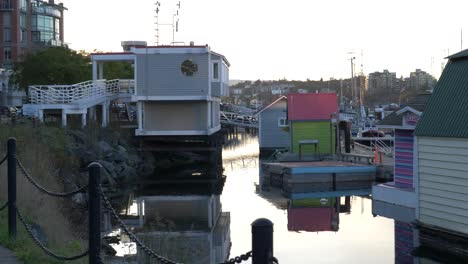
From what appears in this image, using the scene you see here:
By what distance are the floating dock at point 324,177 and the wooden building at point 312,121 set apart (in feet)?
16.4

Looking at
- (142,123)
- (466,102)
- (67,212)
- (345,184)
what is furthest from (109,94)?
(466,102)

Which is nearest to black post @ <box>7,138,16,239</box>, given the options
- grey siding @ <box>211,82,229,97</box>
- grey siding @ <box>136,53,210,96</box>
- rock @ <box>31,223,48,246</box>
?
rock @ <box>31,223,48,246</box>

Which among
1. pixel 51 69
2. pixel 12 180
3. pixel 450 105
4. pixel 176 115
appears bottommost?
pixel 12 180

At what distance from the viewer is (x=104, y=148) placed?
3114cm

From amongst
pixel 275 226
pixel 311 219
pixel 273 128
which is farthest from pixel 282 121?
pixel 275 226

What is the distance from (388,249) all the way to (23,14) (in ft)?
224

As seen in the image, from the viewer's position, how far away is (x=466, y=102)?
585 inches

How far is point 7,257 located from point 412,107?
1529cm

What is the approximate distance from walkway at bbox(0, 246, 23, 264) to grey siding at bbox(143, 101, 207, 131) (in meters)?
30.5

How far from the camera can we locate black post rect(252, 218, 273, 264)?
4.52 m

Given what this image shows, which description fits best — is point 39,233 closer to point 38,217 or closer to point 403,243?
point 38,217

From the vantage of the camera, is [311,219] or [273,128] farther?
[273,128]

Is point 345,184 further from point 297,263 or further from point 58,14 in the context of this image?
point 58,14

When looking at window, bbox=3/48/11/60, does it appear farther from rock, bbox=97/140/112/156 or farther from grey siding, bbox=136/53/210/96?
rock, bbox=97/140/112/156
